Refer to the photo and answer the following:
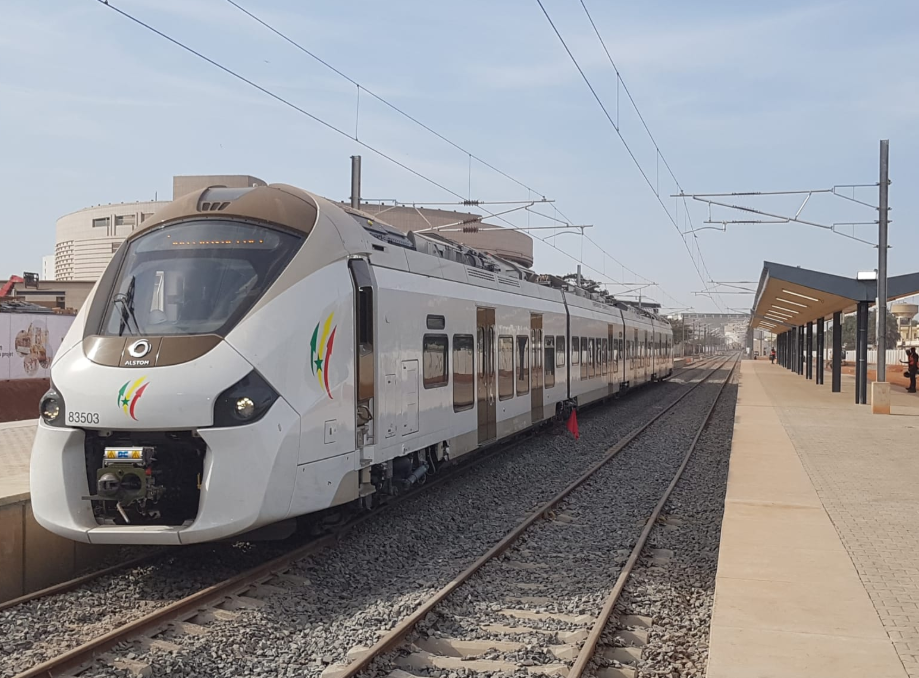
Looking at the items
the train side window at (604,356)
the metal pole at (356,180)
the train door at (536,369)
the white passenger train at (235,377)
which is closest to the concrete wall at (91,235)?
the train side window at (604,356)

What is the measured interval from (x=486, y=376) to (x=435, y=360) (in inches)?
89.8

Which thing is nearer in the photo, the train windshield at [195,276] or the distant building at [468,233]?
the train windshield at [195,276]

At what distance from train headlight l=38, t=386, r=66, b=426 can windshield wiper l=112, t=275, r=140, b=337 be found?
27.0 inches

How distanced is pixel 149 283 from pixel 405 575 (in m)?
3.39

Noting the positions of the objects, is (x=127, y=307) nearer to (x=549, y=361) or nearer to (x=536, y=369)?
(x=536, y=369)

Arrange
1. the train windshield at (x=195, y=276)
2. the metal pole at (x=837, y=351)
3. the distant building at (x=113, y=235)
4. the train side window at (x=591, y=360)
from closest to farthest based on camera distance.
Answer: the train windshield at (x=195, y=276) → the train side window at (x=591, y=360) → the metal pole at (x=837, y=351) → the distant building at (x=113, y=235)

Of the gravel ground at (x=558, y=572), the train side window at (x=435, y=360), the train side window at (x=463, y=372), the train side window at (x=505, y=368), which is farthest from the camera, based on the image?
the train side window at (x=505, y=368)

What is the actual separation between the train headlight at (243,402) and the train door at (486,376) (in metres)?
5.40

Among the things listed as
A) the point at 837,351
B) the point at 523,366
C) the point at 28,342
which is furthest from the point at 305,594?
the point at 837,351

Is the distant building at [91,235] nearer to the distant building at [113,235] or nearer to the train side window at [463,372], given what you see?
the distant building at [113,235]

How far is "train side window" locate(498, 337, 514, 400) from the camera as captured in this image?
12969mm

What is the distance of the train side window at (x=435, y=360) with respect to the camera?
9.78 m

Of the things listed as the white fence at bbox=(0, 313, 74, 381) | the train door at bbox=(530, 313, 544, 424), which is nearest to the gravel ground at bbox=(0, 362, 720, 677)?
the train door at bbox=(530, 313, 544, 424)

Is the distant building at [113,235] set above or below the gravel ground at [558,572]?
above
